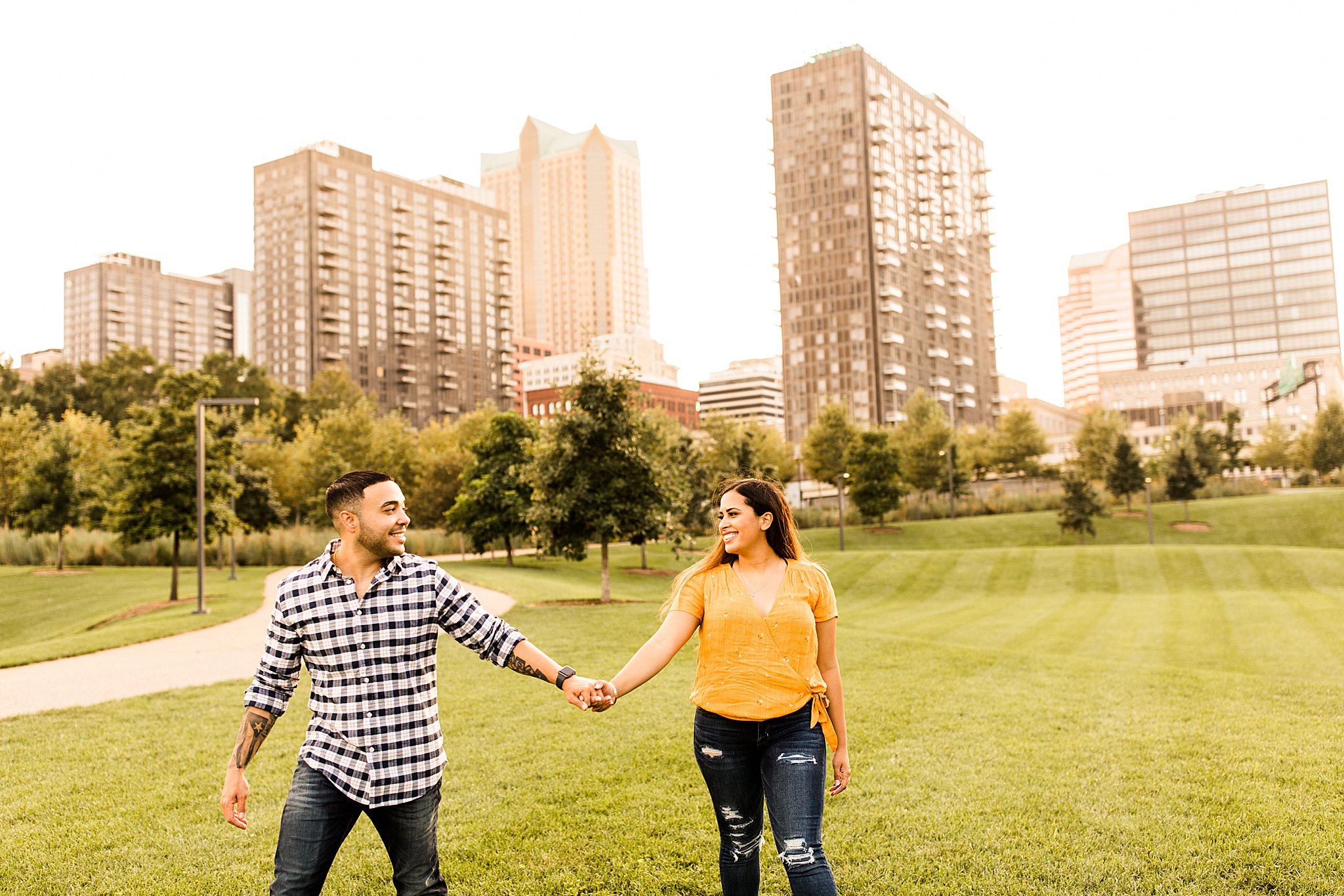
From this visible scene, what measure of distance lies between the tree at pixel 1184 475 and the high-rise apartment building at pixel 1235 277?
5254 inches

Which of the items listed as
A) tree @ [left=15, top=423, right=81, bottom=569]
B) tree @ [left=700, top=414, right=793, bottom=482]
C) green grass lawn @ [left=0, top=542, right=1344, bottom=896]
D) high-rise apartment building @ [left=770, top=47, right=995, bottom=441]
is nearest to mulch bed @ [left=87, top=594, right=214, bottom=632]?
green grass lawn @ [left=0, top=542, right=1344, bottom=896]

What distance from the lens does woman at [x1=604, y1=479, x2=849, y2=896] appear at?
3721 mm

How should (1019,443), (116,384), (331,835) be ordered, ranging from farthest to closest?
(116,384), (1019,443), (331,835)

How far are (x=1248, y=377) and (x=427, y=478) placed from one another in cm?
14781

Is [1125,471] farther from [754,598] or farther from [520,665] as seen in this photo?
[520,665]

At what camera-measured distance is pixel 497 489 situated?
127 ft

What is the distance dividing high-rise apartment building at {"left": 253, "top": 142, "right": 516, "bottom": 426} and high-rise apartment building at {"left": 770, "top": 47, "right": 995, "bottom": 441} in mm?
48190

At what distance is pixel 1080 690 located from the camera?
1088 cm

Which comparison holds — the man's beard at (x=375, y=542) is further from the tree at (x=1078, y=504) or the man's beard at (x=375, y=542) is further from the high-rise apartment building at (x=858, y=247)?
the high-rise apartment building at (x=858, y=247)

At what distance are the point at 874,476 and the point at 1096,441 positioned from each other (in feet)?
66.5

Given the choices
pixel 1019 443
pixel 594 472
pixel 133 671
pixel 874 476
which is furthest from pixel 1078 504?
pixel 133 671

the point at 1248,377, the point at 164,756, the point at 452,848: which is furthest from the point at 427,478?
the point at 1248,377

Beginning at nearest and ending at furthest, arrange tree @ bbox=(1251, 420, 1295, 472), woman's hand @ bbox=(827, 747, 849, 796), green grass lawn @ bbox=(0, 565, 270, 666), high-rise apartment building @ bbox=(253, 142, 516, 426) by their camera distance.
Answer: woman's hand @ bbox=(827, 747, 849, 796)
green grass lawn @ bbox=(0, 565, 270, 666)
tree @ bbox=(1251, 420, 1295, 472)
high-rise apartment building @ bbox=(253, 142, 516, 426)

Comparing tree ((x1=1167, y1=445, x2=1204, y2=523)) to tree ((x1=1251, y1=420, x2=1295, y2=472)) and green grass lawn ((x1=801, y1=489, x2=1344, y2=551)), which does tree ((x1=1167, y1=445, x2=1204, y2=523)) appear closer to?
green grass lawn ((x1=801, y1=489, x2=1344, y2=551))
